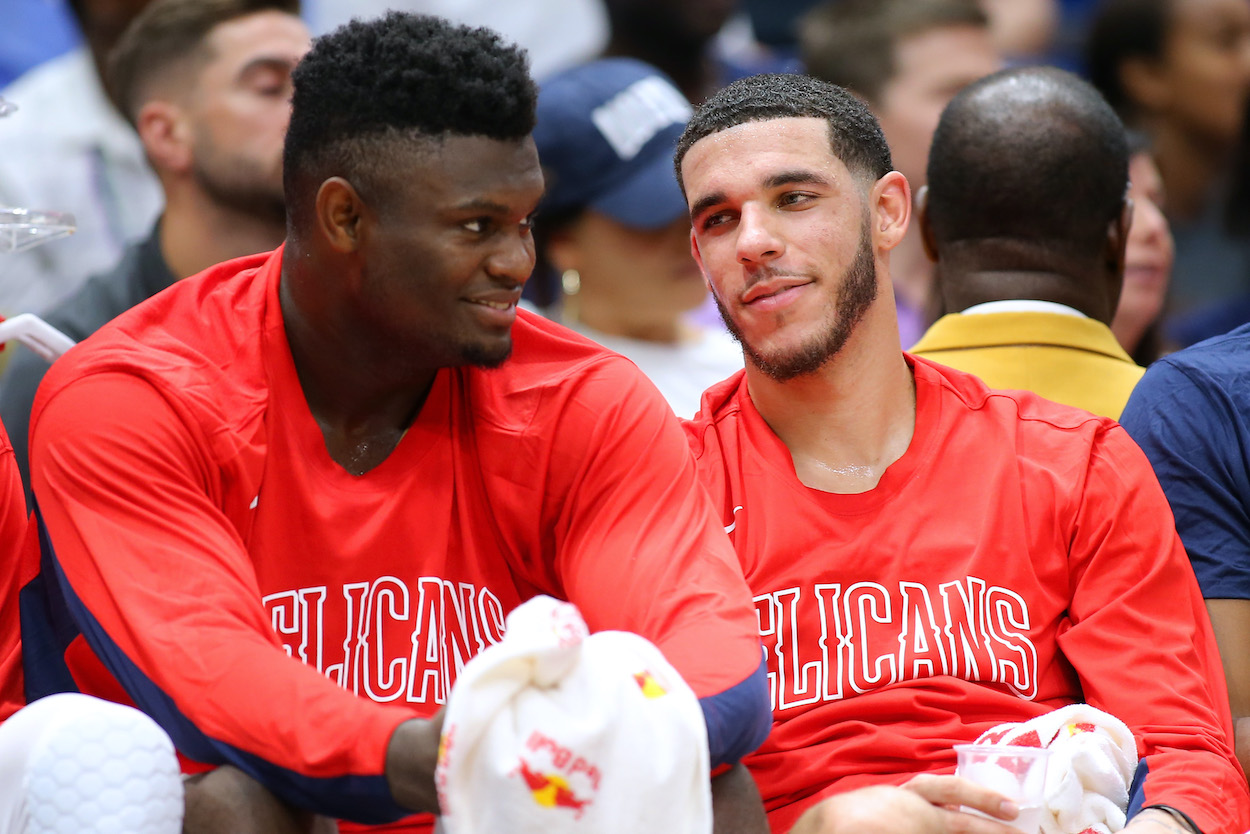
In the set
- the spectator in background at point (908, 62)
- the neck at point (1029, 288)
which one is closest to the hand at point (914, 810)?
the neck at point (1029, 288)

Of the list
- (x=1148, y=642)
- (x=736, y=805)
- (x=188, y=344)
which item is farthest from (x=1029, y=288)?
(x=188, y=344)

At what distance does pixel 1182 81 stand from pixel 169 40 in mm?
3370

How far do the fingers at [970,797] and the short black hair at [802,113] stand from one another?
110 cm

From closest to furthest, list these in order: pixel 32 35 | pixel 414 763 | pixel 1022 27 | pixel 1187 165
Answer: pixel 414 763 < pixel 32 35 < pixel 1187 165 < pixel 1022 27

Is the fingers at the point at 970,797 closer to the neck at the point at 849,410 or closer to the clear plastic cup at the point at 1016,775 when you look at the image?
the clear plastic cup at the point at 1016,775

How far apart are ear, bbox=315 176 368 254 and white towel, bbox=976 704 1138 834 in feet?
3.99

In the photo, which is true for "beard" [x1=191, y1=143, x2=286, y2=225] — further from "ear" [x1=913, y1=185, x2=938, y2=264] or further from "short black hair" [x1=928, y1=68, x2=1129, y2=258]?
"short black hair" [x1=928, y1=68, x2=1129, y2=258]

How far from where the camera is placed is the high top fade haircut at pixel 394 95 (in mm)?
2352

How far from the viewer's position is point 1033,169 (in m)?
3.16

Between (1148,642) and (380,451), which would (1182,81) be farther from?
(380,451)

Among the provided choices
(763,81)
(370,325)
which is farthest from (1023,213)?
(370,325)

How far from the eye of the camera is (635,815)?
6.01ft

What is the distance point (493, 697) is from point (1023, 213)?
1.82 m

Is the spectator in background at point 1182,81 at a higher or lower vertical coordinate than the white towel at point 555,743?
higher
